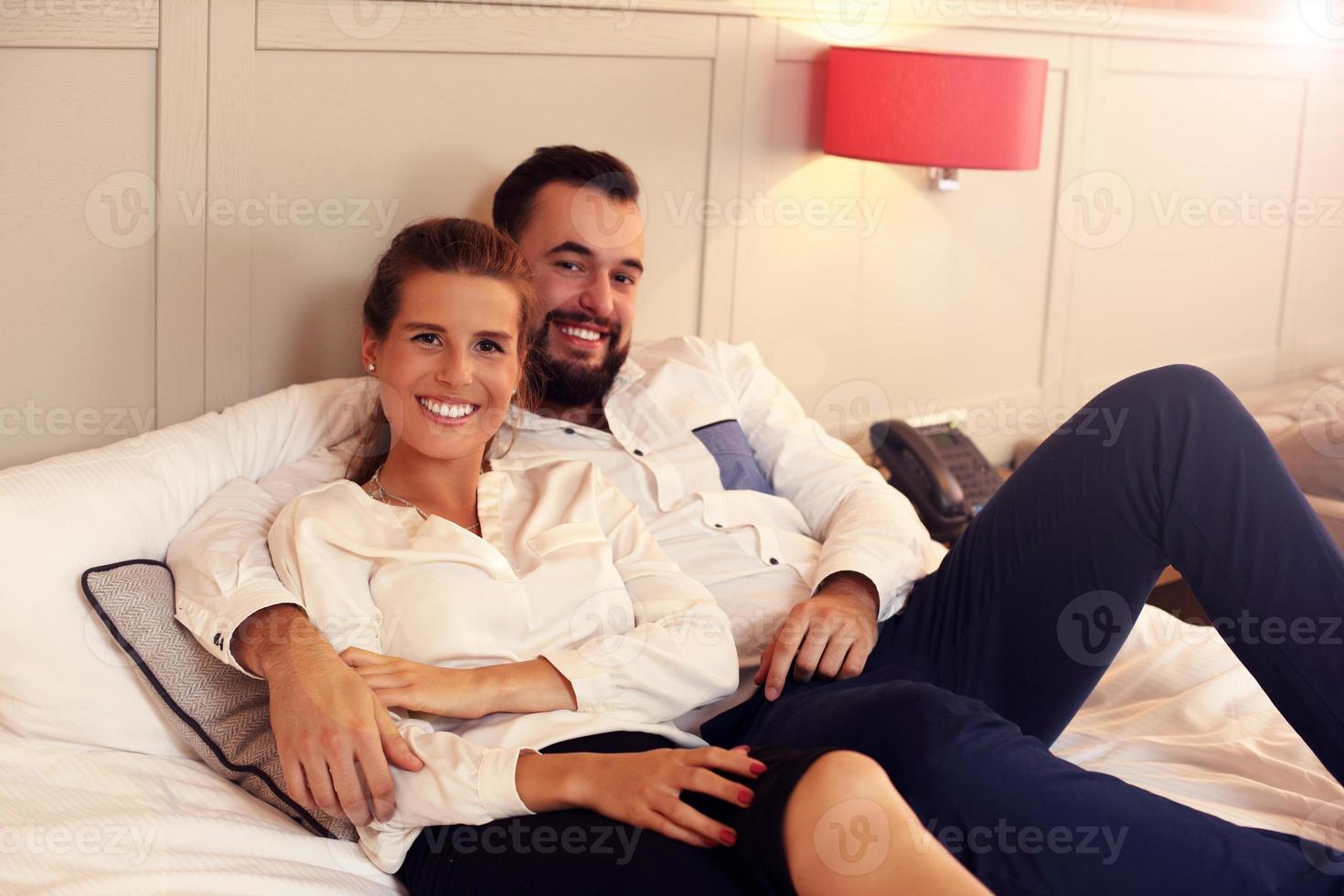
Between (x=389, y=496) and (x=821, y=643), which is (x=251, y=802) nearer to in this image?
(x=389, y=496)

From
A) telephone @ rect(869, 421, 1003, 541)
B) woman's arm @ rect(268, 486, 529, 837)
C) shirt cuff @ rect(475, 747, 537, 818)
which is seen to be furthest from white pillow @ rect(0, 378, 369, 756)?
telephone @ rect(869, 421, 1003, 541)

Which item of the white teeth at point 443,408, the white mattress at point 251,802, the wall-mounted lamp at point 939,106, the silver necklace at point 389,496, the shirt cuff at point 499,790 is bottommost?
the white mattress at point 251,802

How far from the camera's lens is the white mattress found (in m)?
1.22

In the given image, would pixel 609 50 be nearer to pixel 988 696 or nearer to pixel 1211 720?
pixel 988 696

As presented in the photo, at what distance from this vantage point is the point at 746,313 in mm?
2537

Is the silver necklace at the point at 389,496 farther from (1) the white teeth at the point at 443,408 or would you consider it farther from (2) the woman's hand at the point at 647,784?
(2) the woman's hand at the point at 647,784

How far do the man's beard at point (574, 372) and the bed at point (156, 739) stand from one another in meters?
0.28

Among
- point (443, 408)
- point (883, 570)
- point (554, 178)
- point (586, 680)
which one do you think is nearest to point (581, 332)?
point (554, 178)

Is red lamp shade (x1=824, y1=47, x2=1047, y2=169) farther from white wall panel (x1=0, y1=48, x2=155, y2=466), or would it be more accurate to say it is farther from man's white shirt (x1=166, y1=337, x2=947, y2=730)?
white wall panel (x1=0, y1=48, x2=155, y2=466)

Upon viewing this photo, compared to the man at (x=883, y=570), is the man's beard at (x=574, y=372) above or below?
above

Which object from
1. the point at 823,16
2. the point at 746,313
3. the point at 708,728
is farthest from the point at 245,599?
the point at 823,16

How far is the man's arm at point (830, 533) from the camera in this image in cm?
160

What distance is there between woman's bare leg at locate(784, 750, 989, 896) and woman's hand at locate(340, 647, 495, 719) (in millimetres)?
364

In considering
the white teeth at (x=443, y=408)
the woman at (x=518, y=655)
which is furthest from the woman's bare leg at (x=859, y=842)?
the white teeth at (x=443, y=408)
